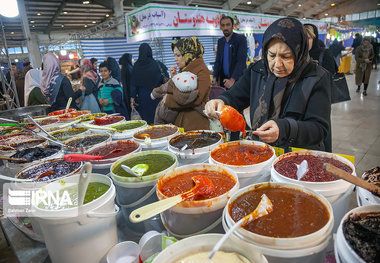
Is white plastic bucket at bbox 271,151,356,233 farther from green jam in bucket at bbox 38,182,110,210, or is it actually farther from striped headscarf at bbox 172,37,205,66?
striped headscarf at bbox 172,37,205,66

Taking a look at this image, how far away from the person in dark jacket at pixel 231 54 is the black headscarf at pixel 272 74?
3238 millimetres

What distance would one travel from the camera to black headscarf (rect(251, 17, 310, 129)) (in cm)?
175

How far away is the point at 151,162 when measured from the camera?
1711 mm

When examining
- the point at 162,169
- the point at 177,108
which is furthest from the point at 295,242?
the point at 177,108

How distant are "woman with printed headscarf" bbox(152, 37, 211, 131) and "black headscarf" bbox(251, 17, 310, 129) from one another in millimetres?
1094

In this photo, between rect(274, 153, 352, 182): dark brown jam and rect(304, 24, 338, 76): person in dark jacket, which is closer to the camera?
rect(274, 153, 352, 182): dark brown jam

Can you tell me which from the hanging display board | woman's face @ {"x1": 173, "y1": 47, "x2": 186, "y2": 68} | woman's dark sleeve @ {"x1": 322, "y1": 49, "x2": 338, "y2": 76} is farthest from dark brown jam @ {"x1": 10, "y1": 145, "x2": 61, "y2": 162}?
the hanging display board

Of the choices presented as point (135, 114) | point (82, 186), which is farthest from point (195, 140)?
point (135, 114)

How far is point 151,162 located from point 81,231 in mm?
693

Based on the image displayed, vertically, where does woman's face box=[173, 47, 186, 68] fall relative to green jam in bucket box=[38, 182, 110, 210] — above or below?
above

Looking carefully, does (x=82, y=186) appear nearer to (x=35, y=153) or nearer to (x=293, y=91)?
(x=35, y=153)

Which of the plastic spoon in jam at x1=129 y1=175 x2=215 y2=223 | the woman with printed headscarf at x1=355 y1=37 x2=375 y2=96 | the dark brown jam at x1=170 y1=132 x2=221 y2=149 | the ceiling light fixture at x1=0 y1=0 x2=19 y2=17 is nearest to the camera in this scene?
the plastic spoon in jam at x1=129 y1=175 x2=215 y2=223

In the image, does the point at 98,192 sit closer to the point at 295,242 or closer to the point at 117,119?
the point at 295,242

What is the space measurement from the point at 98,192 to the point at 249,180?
3.10 feet
